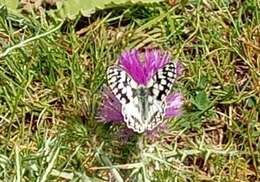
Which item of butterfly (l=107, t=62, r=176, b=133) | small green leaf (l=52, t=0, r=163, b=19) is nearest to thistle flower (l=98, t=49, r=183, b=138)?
butterfly (l=107, t=62, r=176, b=133)

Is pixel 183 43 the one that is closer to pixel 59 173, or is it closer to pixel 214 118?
pixel 214 118

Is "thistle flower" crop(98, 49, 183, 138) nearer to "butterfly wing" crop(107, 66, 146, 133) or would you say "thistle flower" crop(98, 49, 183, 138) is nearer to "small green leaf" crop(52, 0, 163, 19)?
"butterfly wing" crop(107, 66, 146, 133)

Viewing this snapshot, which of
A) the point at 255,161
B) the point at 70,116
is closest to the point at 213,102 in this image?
the point at 255,161

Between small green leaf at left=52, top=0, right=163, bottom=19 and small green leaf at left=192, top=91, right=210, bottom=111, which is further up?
small green leaf at left=52, top=0, right=163, bottom=19

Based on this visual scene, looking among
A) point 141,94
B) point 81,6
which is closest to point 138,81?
point 141,94

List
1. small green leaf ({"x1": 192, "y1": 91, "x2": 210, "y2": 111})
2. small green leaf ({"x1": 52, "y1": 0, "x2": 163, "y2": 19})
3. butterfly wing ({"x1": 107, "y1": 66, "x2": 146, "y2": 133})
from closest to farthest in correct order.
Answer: butterfly wing ({"x1": 107, "y1": 66, "x2": 146, "y2": 133})
small green leaf ({"x1": 192, "y1": 91, "x2": 210, "y2": 111})
small green leaf ({"x1": 52, "y1": 0, "x2": 163, "y2": 19})

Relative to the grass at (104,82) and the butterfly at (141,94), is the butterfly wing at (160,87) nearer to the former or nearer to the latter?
the butterfly at (141,94)

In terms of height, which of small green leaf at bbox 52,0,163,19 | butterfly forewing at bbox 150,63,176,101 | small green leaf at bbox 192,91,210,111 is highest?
small green leaf at bbox 52,0,163,19
